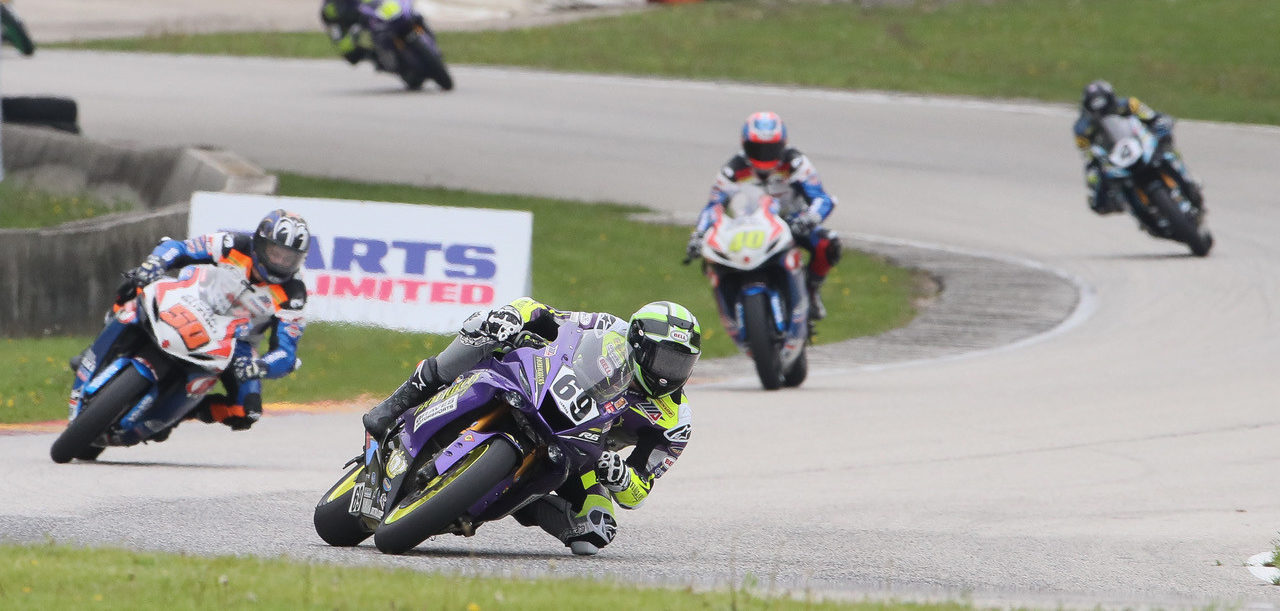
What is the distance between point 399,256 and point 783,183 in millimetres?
3056

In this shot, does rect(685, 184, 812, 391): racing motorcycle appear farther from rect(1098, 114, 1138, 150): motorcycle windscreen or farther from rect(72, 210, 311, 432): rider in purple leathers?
rect(1098, 114, 1138, 150): motorcycle windscreen

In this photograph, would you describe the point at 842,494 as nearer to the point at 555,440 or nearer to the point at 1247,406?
the point at 555,440

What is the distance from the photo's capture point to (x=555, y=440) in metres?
7.11

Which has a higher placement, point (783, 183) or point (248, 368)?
point (248, 368)

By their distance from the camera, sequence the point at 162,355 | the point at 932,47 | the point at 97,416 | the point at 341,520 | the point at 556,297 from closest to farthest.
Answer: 1. the point at 341,520
2. the point at 97,416
3. the point at 162,355
4. the point at 556,297
5. the point at 932,47

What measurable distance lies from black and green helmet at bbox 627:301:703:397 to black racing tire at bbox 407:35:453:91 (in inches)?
843

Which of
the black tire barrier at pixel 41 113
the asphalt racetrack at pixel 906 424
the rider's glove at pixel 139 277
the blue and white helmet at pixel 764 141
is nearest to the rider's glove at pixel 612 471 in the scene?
the asphalt racetrack at pixel 906 424

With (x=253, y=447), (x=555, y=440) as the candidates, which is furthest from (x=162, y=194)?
(x=555, y=440)

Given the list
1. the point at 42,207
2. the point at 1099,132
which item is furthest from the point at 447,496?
the point at 1099,132

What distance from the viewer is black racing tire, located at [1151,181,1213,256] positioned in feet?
59.7

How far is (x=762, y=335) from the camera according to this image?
Result: 1288cm

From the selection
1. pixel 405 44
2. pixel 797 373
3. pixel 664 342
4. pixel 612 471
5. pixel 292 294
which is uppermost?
pixel 664 342

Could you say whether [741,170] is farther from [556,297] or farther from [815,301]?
[556,297]

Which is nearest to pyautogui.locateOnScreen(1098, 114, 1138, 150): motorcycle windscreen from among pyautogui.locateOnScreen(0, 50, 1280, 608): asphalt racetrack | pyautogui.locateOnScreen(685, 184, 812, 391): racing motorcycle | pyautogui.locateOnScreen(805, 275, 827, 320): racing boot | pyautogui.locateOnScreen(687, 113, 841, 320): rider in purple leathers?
pyautogui.locateOnScreen(0, 50, 1280, 608): asphalt racetrack
